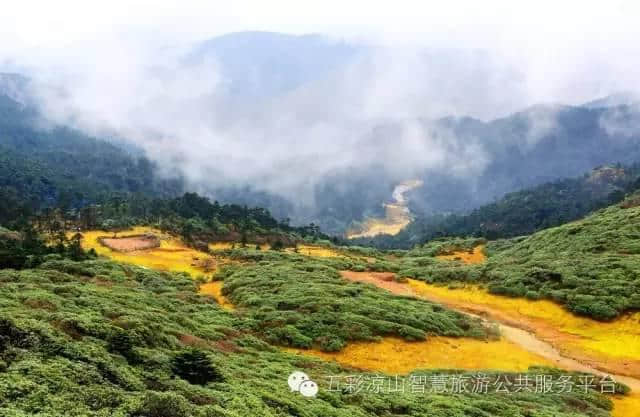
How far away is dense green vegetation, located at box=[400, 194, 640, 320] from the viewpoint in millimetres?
35969

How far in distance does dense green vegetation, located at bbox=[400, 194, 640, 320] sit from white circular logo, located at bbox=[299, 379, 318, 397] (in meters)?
26.0

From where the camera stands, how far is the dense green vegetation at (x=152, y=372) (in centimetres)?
1107

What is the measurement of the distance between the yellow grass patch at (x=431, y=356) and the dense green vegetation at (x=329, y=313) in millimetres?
653

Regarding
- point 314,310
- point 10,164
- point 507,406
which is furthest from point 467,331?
point 10,164

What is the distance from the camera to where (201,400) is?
12.7 m

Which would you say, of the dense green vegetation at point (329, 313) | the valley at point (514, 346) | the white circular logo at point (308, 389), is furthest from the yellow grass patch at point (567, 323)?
the white circular logo at point (308, 389)

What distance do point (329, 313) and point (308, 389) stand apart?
15.6 m

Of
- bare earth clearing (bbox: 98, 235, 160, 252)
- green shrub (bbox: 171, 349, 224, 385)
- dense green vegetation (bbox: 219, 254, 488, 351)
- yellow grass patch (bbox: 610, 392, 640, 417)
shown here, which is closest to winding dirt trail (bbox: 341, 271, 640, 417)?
yellow grass patch (bbox: 610, 392, 640, 417)

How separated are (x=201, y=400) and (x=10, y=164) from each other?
A: 183293 mm

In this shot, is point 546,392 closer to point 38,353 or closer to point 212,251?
point 38,353

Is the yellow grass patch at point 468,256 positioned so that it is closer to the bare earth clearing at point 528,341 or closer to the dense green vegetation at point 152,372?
the bare earth clearing at point 528,341

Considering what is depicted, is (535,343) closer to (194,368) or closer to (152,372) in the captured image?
(194,368)

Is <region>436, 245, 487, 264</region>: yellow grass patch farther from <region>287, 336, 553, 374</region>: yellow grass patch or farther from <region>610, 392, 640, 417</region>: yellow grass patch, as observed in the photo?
<region>610, 392, 640, 417</region>: yellow grass patch

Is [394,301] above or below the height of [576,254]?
below
